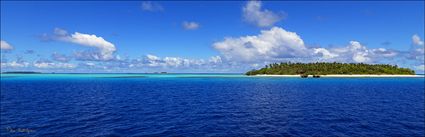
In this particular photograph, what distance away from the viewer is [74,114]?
49.2 m

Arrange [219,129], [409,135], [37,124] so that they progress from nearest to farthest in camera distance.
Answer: [409,135], [219,129], [37,124]

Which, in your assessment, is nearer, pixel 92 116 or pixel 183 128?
pixel 183 128

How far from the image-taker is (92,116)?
4716cm

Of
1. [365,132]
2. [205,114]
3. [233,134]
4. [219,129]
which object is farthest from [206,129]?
[365,132]

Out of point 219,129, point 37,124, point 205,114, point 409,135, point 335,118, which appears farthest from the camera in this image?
point 205,114

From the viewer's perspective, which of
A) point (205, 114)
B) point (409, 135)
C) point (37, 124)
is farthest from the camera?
point (205, 114)

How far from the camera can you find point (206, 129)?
3728 centimetres

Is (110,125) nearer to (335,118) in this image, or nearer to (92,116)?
(92,116)

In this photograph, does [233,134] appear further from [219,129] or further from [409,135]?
[409,135]

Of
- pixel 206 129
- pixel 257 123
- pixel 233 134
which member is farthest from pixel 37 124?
pixel 257 123

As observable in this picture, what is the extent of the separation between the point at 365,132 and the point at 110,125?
31.1 metres

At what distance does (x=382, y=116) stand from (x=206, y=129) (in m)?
27.8

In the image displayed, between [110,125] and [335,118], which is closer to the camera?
[110,125]

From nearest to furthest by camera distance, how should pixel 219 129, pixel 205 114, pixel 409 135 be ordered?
pixel 409 135
pixel 219 129
pixel 205 114
